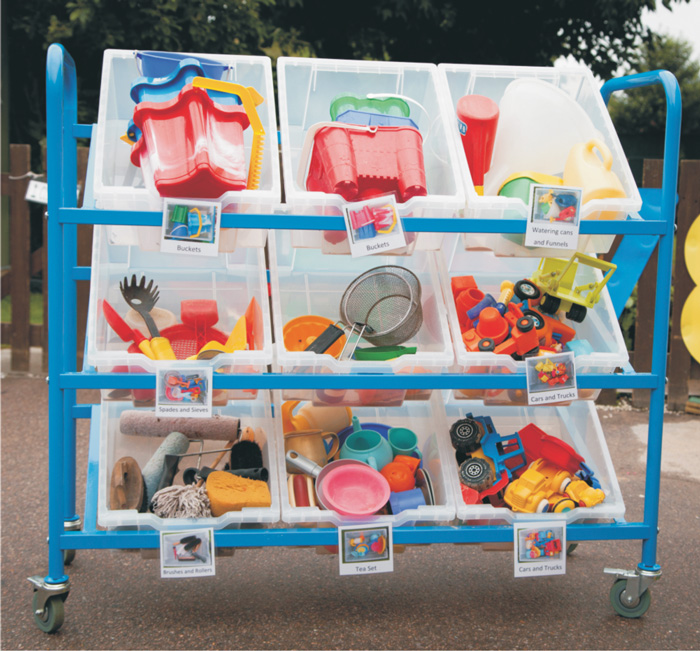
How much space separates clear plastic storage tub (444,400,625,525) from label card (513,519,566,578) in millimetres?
33

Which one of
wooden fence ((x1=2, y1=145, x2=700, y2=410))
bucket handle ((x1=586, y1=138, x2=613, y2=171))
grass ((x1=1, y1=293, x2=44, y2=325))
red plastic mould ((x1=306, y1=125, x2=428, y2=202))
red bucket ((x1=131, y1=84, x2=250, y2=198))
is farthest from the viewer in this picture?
grass ((x1=1, y1=293, x2=44, y2=325))

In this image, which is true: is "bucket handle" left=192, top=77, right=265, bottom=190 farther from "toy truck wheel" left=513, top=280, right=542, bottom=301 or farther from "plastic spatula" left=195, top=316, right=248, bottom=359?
"toy truck wheel" left=513, top=280, right=542, bottom=301

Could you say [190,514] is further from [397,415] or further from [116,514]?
[397,415]

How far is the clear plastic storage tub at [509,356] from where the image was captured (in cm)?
218

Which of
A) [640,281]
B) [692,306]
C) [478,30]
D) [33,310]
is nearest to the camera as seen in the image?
→ [692,306]

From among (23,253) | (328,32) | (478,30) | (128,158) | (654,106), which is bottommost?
(23,253)

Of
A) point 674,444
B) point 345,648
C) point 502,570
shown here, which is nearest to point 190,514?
point 345,648

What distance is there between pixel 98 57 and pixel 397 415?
621 cm

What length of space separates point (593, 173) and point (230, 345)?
3.91 feet

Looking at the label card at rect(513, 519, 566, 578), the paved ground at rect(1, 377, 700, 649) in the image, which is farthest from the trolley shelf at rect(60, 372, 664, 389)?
the paved ground at rect(1, 377, 700, 649)

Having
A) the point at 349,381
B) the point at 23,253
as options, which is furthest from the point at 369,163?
the point at 23,253

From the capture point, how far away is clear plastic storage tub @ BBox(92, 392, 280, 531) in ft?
6.97

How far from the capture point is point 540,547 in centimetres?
220

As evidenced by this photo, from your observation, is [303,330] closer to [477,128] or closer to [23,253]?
[477,128]
